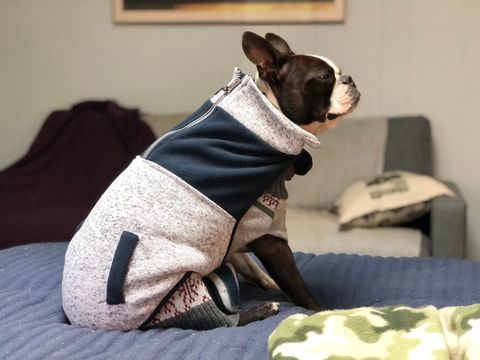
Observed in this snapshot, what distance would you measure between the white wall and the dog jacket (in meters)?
1.94

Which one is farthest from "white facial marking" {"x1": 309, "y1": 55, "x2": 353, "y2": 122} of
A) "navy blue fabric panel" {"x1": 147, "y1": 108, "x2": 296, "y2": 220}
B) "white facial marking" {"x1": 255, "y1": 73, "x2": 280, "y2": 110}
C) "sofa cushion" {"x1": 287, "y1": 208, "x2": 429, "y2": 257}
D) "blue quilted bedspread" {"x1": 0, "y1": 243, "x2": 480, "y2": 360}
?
"sofa cushion" {"x1": 287, "y1": 208, "x2": 429, "y2": 257}

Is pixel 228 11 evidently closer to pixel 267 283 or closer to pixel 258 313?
pixel 267 283

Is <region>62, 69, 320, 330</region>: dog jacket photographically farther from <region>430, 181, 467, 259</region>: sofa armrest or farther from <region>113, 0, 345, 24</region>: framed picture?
<region>113, 0, 345, 24</region>: framed picture

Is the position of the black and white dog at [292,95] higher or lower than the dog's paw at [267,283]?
higher

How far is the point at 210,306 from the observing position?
141 cm

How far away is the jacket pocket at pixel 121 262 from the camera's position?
1338 mm

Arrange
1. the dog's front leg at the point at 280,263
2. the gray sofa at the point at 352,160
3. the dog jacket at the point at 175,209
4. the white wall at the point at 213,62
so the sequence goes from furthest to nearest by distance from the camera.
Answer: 1. the white wall at the point at 213,62
2. the gray sofa at the point at 352,160
3. the dog's front leg at the point at 280,263
4. the dog jacket at the point at 175,209

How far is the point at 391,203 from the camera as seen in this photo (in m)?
2.59

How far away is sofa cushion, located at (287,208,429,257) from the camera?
246 cm

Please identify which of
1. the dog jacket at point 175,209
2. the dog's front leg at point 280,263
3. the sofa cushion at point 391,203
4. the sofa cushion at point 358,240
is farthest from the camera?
the sofa cushion at point 391,203

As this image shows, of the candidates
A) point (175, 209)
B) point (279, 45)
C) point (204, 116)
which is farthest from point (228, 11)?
point (175, 209)

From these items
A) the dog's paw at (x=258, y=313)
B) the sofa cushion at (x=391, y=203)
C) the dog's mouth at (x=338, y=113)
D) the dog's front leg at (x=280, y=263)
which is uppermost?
→ the dog's mouth at (x=338, y=113)

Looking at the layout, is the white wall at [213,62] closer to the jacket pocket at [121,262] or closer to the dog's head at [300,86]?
the dog's head at [300,86]

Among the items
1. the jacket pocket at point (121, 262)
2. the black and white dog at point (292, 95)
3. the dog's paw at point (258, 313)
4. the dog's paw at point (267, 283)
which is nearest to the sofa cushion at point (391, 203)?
the dog's paw at point (267, 283)
